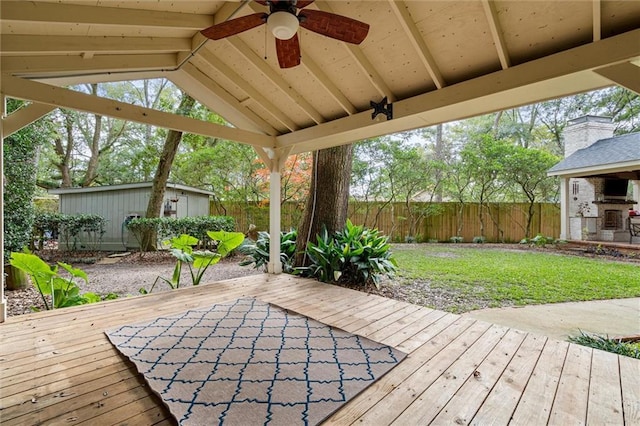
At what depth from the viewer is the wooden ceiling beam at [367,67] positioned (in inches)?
107

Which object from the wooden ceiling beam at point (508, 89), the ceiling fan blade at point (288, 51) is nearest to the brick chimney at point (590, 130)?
the wooden ceiling beam at point (508, 89)

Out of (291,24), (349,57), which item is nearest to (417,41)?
(349,57)

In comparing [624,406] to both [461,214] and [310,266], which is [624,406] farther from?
[461,214]

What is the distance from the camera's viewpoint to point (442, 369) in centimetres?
211

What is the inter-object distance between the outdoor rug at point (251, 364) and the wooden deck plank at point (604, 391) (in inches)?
44.6

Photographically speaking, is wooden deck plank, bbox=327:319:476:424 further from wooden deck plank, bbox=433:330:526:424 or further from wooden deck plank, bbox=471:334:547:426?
wooden deck plank, bbox=471:334:547:426

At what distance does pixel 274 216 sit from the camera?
196 inches

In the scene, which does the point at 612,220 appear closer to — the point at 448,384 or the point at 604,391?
the point at 604,391

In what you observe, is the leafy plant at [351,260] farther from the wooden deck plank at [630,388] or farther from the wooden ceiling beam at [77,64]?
the wooden ceiling beam at [77,64]

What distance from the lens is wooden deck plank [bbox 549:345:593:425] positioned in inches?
64.2

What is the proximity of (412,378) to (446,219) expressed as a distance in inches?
402

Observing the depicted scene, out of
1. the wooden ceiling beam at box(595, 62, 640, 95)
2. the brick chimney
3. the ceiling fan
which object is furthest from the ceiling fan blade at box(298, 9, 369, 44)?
the brick chimney

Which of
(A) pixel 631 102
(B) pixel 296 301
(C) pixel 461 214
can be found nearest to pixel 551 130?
(A) pixel 631 102

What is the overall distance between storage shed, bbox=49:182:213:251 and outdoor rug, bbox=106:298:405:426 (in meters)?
7.52
